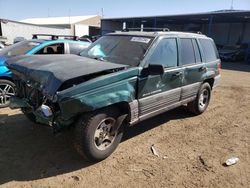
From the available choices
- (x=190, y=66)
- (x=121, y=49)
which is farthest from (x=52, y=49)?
(x=190, y=66)

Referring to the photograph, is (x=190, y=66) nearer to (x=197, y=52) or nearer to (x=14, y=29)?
(x=197, y=52)

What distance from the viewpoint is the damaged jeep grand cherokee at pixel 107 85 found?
324 cm

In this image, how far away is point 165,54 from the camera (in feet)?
14.9

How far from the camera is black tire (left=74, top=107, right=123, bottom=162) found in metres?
3.35

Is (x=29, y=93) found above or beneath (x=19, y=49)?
beneath

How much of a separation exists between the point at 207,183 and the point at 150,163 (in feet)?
2.80

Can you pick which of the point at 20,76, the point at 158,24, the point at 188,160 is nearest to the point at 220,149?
the point at 188,160

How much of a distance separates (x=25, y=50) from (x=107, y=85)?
156 inches

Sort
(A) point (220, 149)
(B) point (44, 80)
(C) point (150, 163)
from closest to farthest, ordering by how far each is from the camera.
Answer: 1. (B) point (44, 80)
2. (C) point (150, 163)
3. (A) point (220, 149)

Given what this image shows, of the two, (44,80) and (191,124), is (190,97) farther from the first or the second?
(44,80)

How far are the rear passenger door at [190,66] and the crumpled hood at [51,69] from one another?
176cm

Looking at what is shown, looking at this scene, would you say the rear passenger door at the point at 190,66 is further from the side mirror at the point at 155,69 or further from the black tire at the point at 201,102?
the side mirror at the point at 155,69

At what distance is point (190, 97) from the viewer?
18.0ft

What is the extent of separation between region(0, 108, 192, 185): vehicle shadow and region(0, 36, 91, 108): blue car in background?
2.93ft
